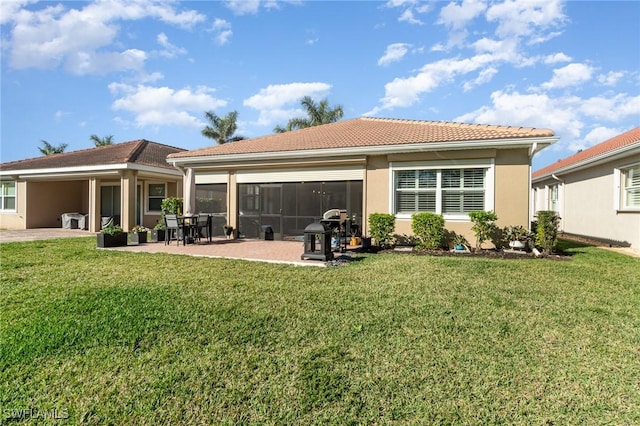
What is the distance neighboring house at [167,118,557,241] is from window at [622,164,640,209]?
479cm

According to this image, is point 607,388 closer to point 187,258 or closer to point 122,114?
point 187,258

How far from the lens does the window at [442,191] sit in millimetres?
10344

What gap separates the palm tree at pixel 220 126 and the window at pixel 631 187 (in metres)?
32.6

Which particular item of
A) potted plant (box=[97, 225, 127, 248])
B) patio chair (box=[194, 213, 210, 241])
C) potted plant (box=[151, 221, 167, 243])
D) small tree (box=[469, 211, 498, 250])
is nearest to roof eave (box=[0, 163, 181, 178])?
potted plant (box=[151, 221, 167, 243])

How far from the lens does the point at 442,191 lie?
10711 mm

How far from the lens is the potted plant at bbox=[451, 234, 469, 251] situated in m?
10.0

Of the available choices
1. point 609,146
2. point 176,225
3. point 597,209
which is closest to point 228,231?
point 176,225

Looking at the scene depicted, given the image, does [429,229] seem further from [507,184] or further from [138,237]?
[138,237]

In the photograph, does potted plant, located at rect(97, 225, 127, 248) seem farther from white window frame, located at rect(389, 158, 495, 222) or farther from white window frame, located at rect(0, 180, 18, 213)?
white window frame, located at rect(0, 180, 18, 213)

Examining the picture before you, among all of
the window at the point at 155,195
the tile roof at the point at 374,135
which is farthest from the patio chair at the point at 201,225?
the window at the point at 155,195

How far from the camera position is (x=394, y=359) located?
3.47 meters

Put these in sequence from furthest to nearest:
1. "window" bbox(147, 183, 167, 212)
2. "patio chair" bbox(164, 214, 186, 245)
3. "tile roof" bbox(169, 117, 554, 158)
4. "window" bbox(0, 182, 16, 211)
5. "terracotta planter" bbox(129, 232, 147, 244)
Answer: "window" bbox(0, 182, 16, 211) → "window" bbox(147, 183, 167, 212) → "terracotta planter" bbox(129, 232, 147, 244) → "patio chair" bbox(164, 214, 186, 245) → "tile roof" bbox(169, 117, 554, 158)

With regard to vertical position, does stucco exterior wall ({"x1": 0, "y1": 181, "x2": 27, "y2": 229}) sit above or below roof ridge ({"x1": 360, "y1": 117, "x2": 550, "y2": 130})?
below

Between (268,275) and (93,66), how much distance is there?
13715 mm
